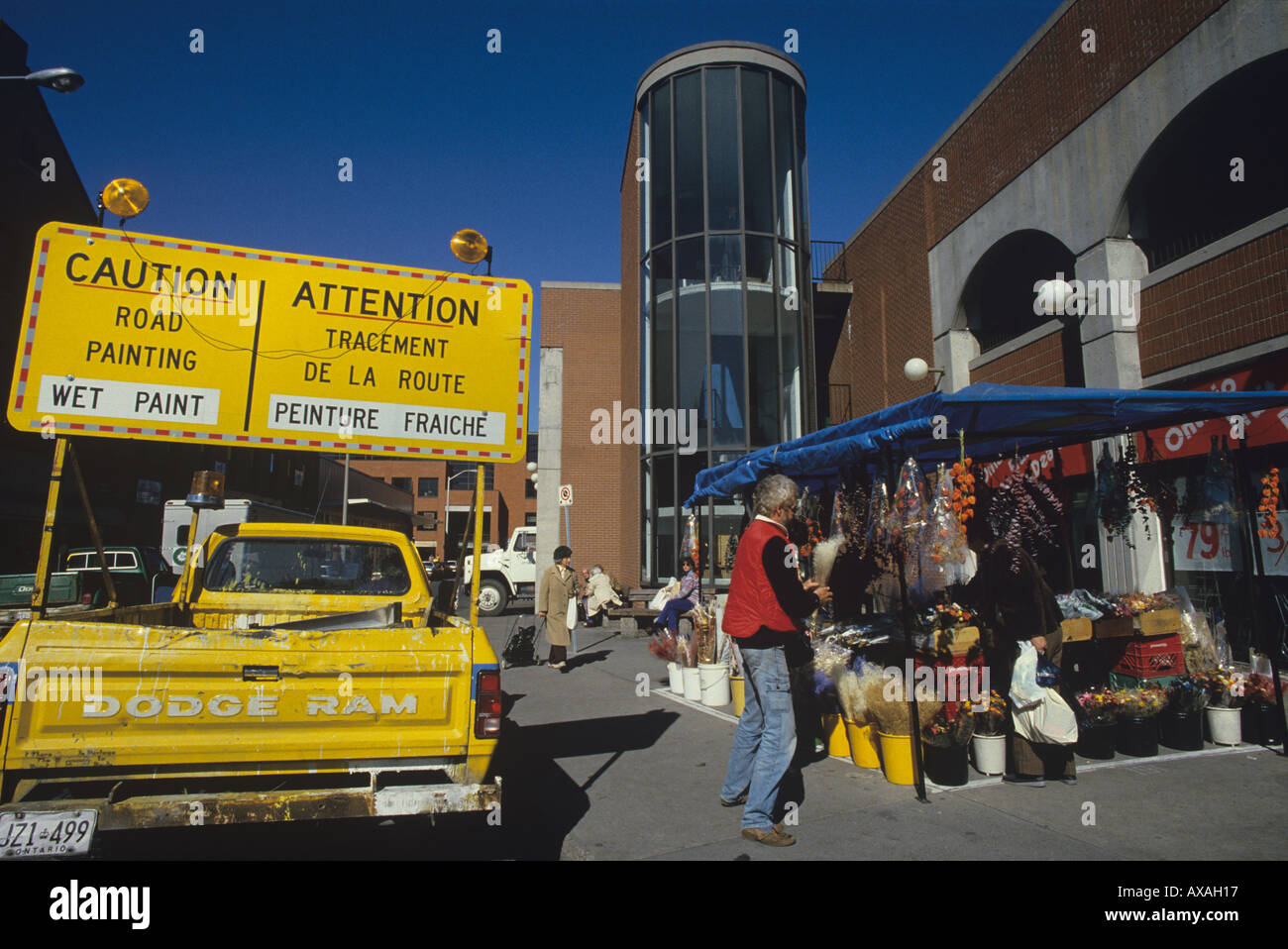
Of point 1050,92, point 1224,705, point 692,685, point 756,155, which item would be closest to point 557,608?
point 692,685

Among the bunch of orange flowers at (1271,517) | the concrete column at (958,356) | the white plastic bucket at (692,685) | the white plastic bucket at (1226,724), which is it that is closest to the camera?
the white plastic bucket at (1226,724)

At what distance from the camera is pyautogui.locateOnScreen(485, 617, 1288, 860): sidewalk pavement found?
403 cm

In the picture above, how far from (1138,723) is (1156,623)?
3.01 feet

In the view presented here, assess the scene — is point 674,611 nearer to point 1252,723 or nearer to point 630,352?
point 1252,723

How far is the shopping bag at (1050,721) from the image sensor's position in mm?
5008

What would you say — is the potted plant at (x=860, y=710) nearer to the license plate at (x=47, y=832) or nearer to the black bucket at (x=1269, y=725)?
the black bucket at (x=1269, y=725)

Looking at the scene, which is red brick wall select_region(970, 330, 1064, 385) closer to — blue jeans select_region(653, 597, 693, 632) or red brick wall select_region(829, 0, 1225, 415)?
red brick wall select_region(829, 0, 1225, 415)

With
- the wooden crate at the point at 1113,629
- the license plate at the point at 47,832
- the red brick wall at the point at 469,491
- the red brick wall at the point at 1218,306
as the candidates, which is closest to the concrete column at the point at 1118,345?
the red brick wall at the point at 1218,306

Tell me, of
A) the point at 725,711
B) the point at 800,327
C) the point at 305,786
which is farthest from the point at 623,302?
the point at 305,786

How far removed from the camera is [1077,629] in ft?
19.4

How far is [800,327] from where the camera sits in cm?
1755

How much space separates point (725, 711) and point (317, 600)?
441 centimetres

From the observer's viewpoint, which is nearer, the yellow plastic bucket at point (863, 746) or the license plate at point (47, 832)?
the license plate at point (47, 832)

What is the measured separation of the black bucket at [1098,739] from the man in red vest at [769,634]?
2809 millimetres
